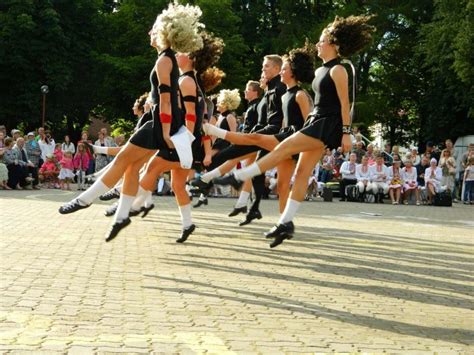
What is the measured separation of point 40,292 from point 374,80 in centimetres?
4481

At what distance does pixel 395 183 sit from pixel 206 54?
52.1 feet

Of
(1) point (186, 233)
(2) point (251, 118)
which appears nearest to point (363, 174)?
(2) point (251, 118)

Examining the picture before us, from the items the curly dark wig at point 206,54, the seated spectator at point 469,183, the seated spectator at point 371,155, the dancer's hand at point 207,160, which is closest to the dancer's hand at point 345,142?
the curly dark wig at point 206,54

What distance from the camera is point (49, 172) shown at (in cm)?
2630

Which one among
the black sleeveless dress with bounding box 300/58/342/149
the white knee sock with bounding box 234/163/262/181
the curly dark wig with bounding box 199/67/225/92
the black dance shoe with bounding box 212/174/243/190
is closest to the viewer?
the black sleeveless dress with bounding box 300/58/342/149

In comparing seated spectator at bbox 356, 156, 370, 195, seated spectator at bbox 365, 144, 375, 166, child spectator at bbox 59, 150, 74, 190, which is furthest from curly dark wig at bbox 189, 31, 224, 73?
child spectator at bbox 59, 150, 74, 190

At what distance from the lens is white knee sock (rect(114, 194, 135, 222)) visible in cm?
841

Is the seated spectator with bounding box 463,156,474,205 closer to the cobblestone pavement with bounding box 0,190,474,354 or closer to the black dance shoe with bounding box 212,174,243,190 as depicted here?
the cobblestone pavement with bounding box 0,190,474,354

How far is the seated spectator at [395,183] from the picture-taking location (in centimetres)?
2494

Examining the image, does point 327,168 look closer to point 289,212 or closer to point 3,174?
point 3,174

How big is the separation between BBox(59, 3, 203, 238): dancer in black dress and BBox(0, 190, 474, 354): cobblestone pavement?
0.59 meters

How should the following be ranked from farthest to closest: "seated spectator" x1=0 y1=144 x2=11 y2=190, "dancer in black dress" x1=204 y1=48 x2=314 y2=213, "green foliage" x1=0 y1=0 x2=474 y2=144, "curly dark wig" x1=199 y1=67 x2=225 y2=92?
"green foliage" x1=0 y1=0 x2=474 y2=144, "seated spectator" x1=0 y1=144 x2=11 y2=190, "curly dark wig" x1=199 y1=67 x2=225 y2=92, "dancer in black dress" x1=204 y1=48 x2=314 y2=213

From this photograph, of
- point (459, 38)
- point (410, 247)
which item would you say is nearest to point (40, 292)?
point (410, 247)

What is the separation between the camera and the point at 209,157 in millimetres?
10656
